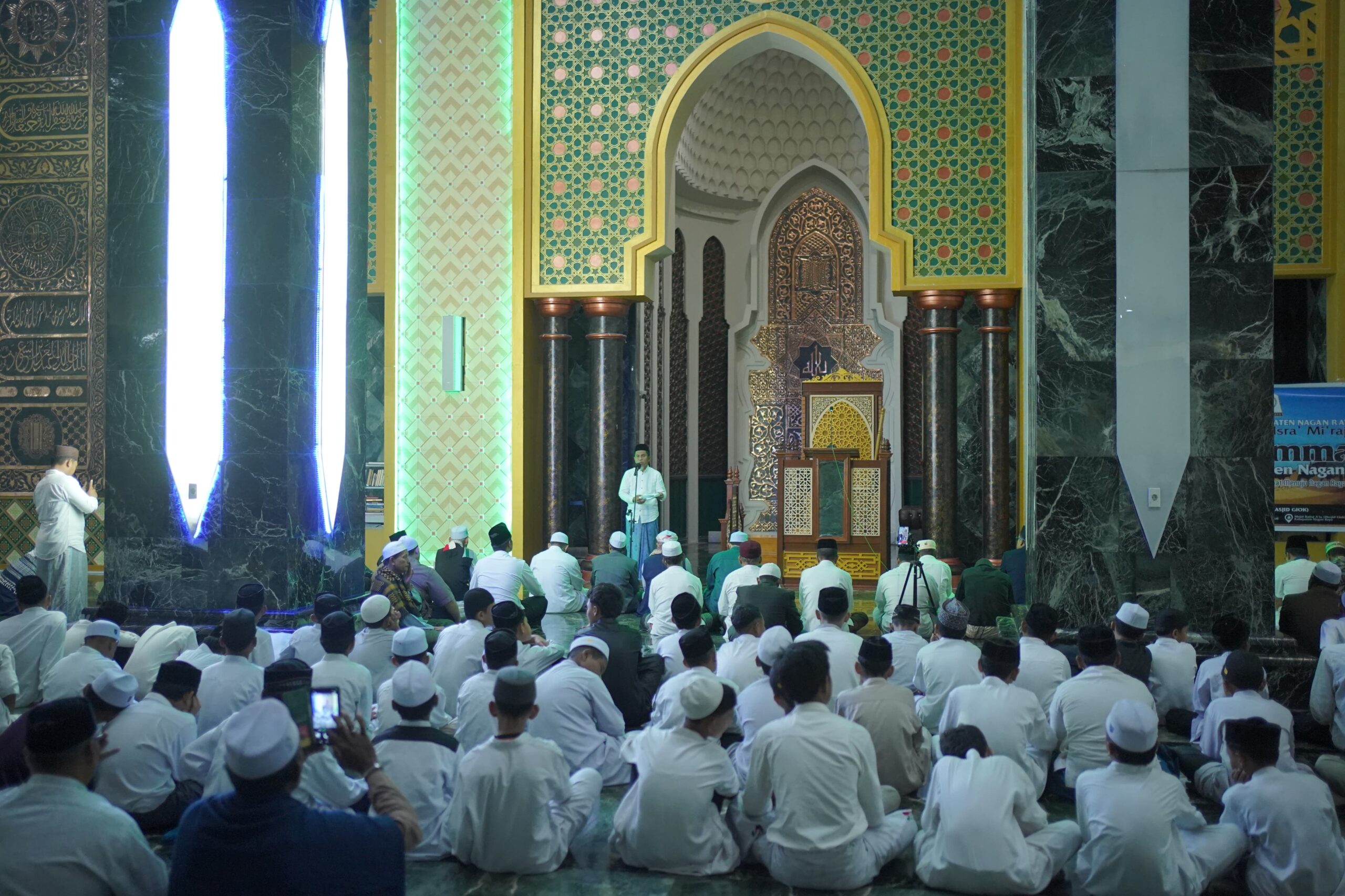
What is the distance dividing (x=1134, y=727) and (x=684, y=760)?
44.6 inches

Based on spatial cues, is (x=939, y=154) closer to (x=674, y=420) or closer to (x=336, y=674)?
(x=674, y=420)

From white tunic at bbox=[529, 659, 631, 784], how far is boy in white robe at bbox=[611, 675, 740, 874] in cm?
57

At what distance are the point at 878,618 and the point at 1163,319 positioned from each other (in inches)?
79.3

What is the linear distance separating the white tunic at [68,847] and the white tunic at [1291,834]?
8.39 ft

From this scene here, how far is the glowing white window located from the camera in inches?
226

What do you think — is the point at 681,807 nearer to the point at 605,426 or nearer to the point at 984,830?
the point at 984,830

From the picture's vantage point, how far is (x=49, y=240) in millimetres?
7449

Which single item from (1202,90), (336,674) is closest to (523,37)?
(1202,90)

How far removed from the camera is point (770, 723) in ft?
9.95

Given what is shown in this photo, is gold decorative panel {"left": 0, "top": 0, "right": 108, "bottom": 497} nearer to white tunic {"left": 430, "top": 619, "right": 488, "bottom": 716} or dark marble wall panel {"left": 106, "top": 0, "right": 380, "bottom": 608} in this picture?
dark marble wall panel {"left": 106, "top": 0, "right": 380, "bottom": 608}

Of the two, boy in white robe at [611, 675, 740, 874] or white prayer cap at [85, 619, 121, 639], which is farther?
white prayer cap at [85, 619, 121, 639]

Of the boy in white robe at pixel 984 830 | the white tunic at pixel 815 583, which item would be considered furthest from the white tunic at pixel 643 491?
the boy in white robe at pixel 984 830

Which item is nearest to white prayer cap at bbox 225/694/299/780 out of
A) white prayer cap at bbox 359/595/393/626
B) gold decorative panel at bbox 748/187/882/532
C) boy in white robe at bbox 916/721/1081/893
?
boy in white robe at bbox 916/721/1081/893

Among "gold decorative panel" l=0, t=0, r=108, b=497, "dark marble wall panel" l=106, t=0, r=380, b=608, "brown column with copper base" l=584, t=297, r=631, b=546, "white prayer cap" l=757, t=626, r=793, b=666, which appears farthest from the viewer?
"brown column with copper base" l=584, t=297, r=631, b=546
